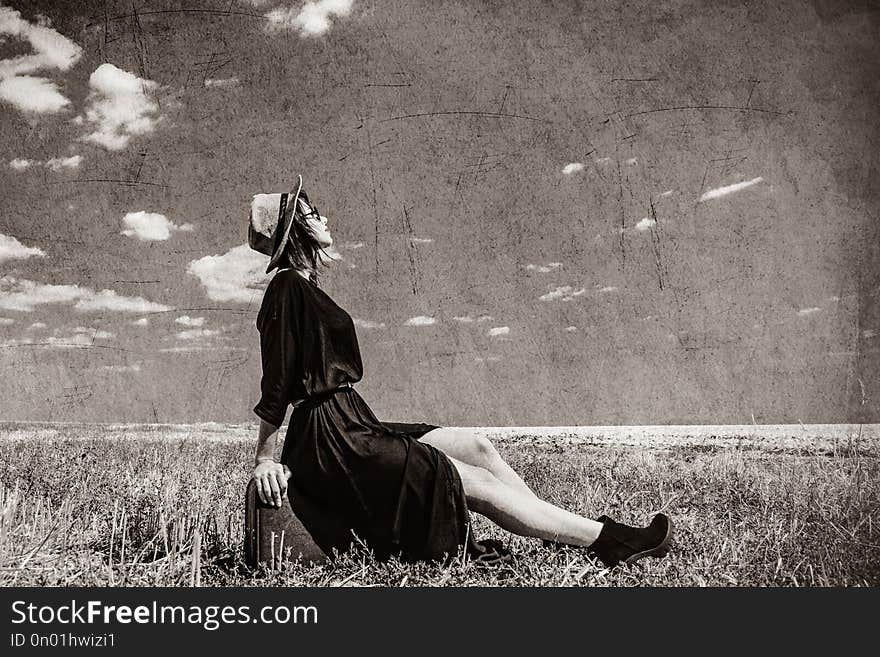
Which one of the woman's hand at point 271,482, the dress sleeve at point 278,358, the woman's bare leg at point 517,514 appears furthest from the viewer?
the woman's bare leg at point 517,514

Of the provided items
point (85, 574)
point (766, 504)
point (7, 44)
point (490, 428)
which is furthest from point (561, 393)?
point (7, 44)

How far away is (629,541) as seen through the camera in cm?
324

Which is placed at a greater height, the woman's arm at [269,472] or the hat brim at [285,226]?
the hat brim at [285,226]

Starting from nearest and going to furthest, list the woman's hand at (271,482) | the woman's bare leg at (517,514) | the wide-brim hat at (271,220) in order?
1. the woman's hand at (271,482)
2. the woman's bare leg at (517,514)
3. the wide-brim hat at (271,220)

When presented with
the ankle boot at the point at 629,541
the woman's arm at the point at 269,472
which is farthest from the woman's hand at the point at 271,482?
the ankle boot at the point at 629,541

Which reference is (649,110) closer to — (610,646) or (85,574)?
(610,646)

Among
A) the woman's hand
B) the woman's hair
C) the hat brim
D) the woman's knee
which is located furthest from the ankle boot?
the hat brim

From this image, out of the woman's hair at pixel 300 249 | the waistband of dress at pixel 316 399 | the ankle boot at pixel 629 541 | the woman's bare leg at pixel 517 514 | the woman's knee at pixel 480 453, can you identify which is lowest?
the ankle boot at pixel 629 541

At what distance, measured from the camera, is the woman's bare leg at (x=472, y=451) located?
10.6 feet

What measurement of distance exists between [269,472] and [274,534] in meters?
0.22

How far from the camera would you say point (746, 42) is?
3.84m

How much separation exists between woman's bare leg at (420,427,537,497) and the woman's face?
2.92ft

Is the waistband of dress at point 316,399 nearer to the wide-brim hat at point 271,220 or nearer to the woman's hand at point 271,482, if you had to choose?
the woman's hand at point 271,482

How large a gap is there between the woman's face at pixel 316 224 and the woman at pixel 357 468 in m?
0.13
